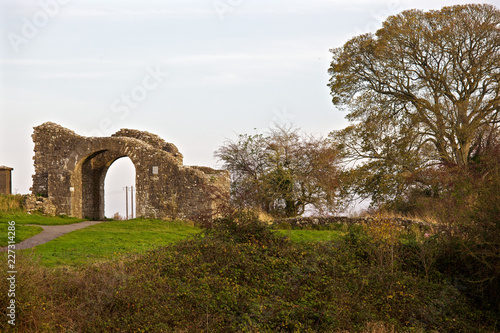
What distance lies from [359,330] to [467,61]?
57.3 ft

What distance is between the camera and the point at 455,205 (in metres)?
11.9

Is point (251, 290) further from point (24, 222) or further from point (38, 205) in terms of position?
point (38, 205)

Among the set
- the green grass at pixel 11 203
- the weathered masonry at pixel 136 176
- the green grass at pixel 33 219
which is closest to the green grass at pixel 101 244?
the green grass at pixel 33 219

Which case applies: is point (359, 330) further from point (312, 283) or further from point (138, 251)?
point (138, 251)

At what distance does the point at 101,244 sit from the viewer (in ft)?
43.8

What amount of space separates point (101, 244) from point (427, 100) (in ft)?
51.9

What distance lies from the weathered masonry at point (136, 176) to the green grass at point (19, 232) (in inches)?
219

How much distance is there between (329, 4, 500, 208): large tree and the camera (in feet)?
73.2

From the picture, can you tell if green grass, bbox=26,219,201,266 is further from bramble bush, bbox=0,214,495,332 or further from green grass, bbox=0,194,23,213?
green grass, bbox=0,194,23,213

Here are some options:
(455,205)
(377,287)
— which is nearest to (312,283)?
(377,287)

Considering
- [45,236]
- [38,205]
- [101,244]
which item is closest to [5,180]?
[38,205]

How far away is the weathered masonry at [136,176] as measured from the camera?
21250 mm

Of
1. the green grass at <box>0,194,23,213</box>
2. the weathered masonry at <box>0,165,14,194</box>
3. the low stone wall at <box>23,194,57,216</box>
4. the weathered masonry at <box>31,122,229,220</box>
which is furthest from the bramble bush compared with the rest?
the weathered masonry at <box>0,165,14,194</box>

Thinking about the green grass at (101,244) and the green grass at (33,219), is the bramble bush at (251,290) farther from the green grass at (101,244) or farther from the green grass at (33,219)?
the green grass at (33,219)
